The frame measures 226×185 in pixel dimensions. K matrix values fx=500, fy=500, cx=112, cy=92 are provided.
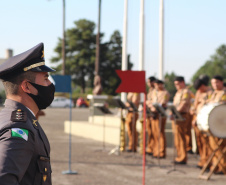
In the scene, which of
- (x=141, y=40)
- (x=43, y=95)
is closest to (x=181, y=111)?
(x=141, y=40)

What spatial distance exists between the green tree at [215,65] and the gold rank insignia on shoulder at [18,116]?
109563 mm

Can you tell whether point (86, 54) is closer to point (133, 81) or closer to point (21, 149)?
point (133, 81)

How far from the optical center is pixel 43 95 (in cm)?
274

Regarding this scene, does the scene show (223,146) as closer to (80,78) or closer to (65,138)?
(65,138)

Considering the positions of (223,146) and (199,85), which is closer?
(223,146)

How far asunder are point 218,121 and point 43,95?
23.3 feet

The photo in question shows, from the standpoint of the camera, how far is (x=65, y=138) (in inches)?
736

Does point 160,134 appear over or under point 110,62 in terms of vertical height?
under

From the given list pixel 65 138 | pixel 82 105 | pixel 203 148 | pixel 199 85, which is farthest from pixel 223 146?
pixel 82 105

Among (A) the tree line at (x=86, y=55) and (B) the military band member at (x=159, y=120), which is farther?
(A) the tree line at (x=86, y=55)

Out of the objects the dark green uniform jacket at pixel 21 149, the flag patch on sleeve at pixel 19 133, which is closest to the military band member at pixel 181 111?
the dark green uniform jacket at pixel 21 149

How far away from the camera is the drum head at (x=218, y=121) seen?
941 cm

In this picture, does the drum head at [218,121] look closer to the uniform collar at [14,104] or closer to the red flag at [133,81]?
the red flag at [133,81]

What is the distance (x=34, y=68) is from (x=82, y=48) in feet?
259
